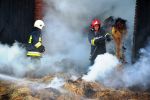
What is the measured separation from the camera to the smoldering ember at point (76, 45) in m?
10.0

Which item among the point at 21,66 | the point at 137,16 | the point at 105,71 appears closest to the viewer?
the point at 105,71

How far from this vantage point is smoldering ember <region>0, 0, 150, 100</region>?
1001 centimetres

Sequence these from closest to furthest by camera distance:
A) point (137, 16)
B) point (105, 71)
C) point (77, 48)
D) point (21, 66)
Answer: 1. point (105, 71)
2. point (21, 66)
3. point (137, 16)
4. point (77, 48)

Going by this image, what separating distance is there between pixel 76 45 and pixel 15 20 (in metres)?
2.55

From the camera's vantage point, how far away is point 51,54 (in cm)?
1239

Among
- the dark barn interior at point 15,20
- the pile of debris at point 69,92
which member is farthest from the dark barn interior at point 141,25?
the dark barn interior at point 15,20

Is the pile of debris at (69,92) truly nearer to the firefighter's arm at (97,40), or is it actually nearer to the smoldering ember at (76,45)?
the smoldering ember at (76,45)

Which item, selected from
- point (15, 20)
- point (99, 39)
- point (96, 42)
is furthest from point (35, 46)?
point (15, 20)

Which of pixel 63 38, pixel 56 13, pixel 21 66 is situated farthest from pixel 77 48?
pixel 21 66

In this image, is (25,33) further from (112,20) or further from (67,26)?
(112,20)

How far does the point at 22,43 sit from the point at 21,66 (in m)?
1.49

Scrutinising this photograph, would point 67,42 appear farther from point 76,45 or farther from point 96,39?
point 96,39

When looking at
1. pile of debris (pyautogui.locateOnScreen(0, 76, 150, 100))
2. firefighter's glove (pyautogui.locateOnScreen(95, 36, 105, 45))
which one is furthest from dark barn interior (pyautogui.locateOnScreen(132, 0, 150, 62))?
pile of debris (pyautogui.locateOnScreen(0, 76, 150, 100))

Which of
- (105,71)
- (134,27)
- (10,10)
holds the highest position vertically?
(10,10)
